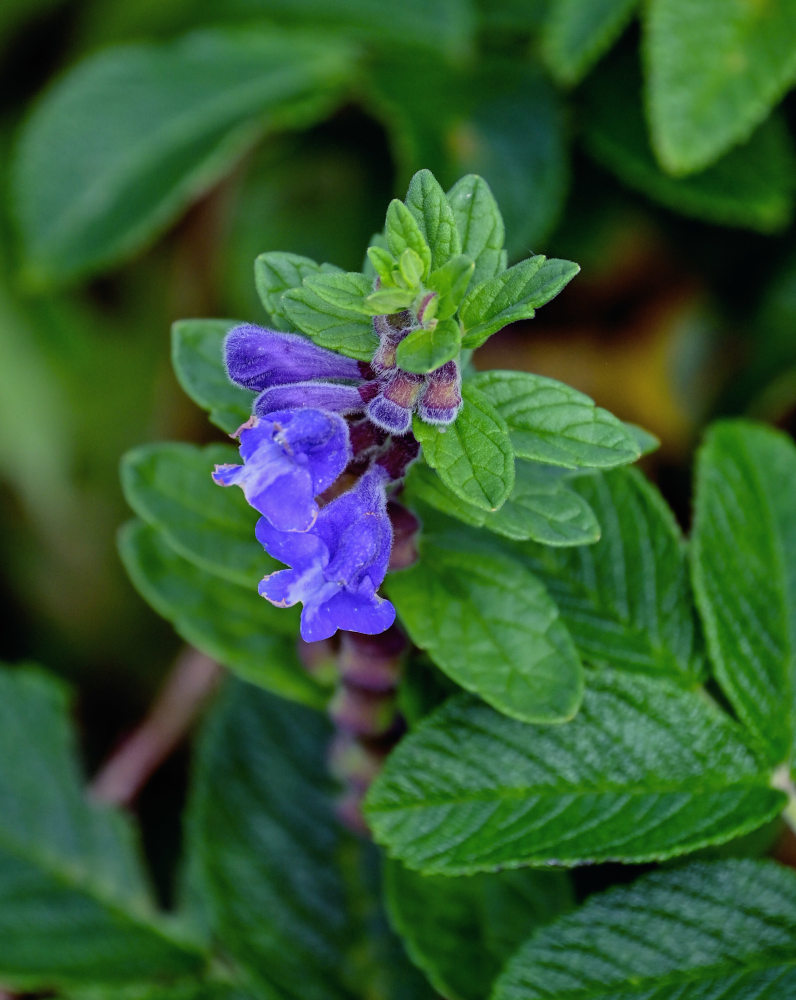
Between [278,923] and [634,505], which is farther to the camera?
[278,923]

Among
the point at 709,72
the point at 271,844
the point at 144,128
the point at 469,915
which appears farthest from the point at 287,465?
the point at 144,128

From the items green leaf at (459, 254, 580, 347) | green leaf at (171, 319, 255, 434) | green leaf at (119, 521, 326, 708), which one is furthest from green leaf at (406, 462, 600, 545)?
green leaf at (119, 521, 326, 708)

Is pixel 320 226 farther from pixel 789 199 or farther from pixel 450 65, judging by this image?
pixel 789 199

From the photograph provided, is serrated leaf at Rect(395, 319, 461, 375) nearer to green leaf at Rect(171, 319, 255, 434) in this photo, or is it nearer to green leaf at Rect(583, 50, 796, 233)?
green leaf at Rect(171, 319, 255, 434)

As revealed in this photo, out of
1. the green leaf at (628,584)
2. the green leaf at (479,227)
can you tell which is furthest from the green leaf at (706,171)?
the green leaf at (479,227)

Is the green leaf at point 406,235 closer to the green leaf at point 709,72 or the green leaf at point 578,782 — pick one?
the green leaf at point 578,782

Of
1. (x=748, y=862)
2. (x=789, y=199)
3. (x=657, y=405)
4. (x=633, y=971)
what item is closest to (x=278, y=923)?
(x=633, y=971)

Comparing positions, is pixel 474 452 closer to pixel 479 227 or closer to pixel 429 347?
pixel 429 347
